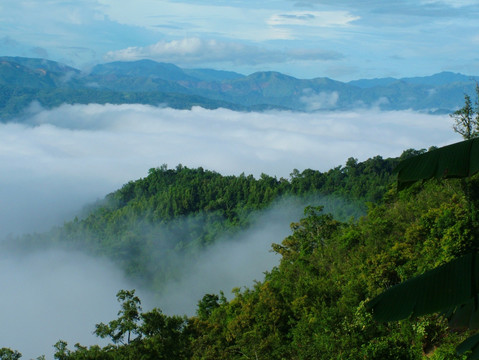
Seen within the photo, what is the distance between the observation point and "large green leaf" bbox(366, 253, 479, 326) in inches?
147

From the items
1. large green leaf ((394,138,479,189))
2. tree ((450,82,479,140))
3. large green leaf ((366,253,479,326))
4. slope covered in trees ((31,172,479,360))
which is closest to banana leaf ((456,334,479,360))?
large green leaf ((366,253,479,326))

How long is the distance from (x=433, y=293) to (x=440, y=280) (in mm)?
122

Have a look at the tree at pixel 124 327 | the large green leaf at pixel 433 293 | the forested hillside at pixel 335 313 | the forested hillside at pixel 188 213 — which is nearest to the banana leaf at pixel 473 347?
the large green leaf at pixel 433 293

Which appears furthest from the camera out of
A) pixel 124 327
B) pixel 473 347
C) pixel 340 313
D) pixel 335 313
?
pixel 340 313

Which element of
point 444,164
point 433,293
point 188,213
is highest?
point 444,164

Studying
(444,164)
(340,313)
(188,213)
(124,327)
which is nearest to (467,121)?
(340,313)

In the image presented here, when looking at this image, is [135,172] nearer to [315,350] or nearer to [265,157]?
[265,157]

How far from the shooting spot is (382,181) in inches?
2518

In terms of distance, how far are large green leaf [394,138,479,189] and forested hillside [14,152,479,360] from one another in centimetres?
248

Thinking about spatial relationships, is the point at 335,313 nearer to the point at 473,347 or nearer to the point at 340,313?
the point at 340,313

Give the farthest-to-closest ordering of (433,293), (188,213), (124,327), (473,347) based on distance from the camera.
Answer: (188,213) < (124,327) < (473,347) < (433,293)

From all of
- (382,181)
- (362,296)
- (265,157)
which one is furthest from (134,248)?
(265,157)

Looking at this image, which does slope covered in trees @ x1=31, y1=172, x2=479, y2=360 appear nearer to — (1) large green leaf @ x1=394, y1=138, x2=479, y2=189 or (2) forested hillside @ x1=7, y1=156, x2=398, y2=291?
(1) large green leaf @ x1=394, y1=138, x2=479, y2=189

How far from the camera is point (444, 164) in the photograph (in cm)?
390
